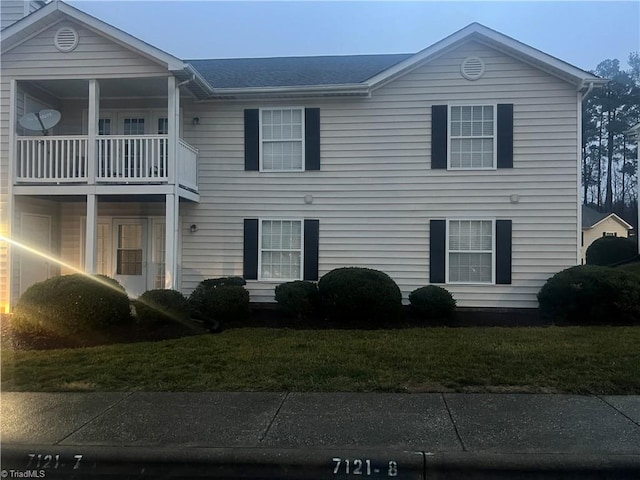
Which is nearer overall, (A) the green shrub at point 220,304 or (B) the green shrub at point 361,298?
(B) the green shrub at point 361,298

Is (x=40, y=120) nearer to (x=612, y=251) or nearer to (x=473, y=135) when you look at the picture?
(x=473, y=135)

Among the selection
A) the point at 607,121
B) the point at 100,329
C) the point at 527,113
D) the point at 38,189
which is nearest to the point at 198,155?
the point at 38,189

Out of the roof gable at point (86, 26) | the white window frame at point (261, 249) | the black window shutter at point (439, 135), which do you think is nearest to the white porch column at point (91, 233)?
the roof gable at point (86, 26)

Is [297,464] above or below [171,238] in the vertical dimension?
below

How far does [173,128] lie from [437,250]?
6728 millimetres

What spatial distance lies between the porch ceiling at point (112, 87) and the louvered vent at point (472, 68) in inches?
277

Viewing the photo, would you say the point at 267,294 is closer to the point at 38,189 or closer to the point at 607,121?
the point at 38,189

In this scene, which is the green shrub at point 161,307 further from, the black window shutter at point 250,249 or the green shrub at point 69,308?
the black window shutter at point 250,249

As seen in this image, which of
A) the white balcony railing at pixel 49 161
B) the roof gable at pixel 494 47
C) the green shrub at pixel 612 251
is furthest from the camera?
the green shrub at pixel 612 251

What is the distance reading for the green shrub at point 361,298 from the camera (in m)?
10.8

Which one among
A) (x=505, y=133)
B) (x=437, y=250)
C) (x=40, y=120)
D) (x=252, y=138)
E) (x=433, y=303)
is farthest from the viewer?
(x=252, y=138)

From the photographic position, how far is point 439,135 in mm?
12445

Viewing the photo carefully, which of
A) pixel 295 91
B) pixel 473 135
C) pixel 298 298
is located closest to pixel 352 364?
pixel 298 298

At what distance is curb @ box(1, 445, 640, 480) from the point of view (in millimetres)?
4125
